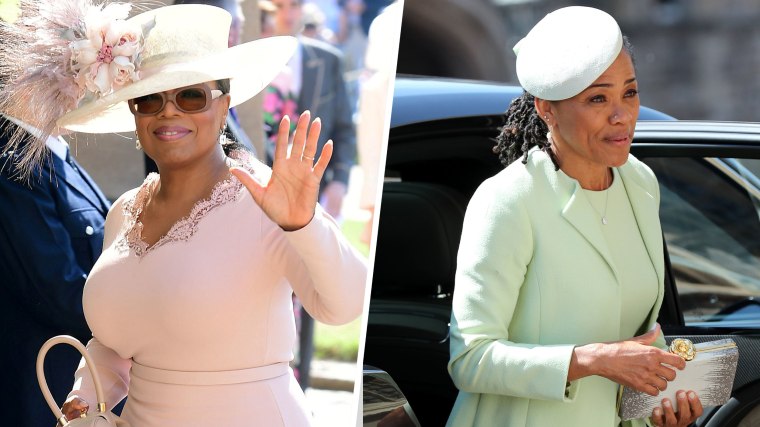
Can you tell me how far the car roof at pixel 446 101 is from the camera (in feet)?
10.9

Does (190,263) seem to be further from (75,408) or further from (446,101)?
(446,101)

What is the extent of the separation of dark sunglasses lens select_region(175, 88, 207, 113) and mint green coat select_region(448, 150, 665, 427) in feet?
2.11

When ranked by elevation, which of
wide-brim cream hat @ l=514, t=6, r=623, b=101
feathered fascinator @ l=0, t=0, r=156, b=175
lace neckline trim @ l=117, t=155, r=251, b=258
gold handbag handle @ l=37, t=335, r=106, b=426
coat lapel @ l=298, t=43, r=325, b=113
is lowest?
gold handbag handle @ l=37, t=335, r=106, b=426

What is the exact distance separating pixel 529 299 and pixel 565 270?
98mm

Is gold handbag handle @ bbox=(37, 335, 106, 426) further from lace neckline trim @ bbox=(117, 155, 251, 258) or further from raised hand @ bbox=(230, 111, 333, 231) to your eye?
raised hand @ bbox=(230, 111, 333, 231)

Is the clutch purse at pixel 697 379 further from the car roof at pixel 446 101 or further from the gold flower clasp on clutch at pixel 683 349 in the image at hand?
the car roof at pixel 446 101

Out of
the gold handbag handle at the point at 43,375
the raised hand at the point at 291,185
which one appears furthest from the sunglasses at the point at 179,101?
the gold handbag handle at the point at 43,375

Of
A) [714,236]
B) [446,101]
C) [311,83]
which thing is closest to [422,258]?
[446,101]

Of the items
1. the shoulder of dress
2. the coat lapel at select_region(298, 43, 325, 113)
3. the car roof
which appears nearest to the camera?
the shoulder of dress

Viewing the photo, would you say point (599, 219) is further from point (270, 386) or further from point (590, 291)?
point (270, 386)

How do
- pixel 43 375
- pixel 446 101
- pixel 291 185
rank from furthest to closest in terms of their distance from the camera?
pixel 446 101
pixel 43 375
pixel 291 185

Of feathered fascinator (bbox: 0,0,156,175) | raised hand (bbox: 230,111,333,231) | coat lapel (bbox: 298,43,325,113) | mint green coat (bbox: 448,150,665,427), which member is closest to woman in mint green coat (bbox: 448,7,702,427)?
mint green coat (bbox: 448,150,665,427)

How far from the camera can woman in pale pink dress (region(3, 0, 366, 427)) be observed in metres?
2.49

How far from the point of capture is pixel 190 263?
99.0 inches
